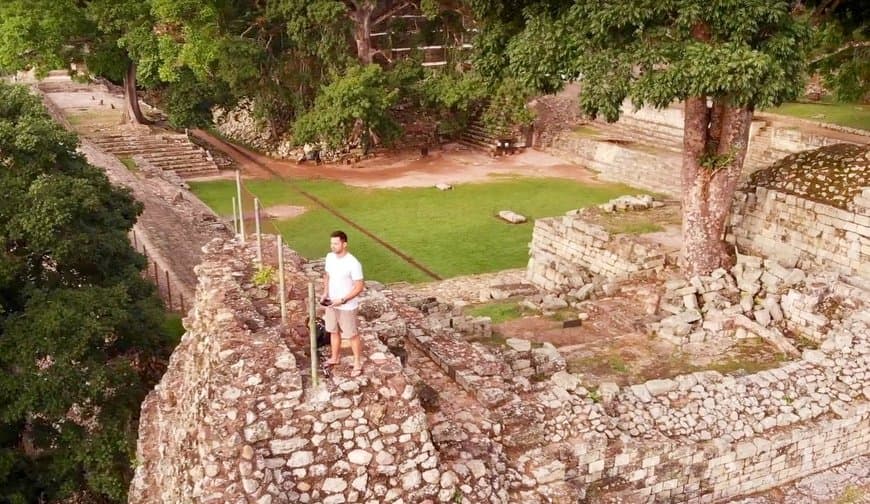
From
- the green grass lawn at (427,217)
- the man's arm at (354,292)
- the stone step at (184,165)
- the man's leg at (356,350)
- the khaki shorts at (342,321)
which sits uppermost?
the man's arm at (354,292)

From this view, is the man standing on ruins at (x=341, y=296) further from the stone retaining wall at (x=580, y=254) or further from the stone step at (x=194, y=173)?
the stone step at (x=194, y=173)

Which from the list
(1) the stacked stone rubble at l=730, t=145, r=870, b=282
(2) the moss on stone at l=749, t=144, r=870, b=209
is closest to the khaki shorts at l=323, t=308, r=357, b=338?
(1) the stacked stone rubble at l=730, t=145, r=870, b=282

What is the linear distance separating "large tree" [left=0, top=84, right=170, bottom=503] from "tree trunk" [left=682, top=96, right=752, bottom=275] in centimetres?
980

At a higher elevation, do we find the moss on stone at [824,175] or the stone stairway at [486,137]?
the moss on stone at [824,175]

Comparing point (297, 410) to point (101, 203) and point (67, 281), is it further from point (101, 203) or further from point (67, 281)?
point (101, 203)

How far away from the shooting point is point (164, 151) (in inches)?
1206

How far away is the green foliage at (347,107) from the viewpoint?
2814 cm

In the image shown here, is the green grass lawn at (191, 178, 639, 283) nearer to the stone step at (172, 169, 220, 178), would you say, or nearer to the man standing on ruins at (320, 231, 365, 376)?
the stone step at (172, 169, 220, 178)

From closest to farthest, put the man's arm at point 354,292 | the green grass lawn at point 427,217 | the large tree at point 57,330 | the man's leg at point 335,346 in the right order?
the man's leg at point 335,346 → the man's arm at point 354,292 → the large tree at point 57,330 → the green grass lawn at point 427,217

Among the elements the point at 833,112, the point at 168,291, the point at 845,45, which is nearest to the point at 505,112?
the point at 833,112

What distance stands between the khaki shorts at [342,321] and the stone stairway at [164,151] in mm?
24576

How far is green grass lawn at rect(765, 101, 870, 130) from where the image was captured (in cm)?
2591

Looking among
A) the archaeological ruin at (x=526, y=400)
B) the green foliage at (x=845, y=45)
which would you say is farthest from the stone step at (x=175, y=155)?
the green foliage at (x=845, y=45)

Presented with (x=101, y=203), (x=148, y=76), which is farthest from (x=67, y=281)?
(x=148, y=76)
